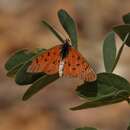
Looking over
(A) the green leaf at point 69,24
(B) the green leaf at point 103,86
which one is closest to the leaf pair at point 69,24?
(A) the green leaf at point 69,24

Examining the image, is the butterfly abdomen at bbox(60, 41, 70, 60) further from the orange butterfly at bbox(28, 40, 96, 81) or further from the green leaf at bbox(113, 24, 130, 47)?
the green leaf at bbox(113, 24, 130, 47)

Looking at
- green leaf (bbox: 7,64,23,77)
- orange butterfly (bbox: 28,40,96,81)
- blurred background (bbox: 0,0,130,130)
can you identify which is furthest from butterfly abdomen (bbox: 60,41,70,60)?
blurred background (bbox: 0,0,130,130)

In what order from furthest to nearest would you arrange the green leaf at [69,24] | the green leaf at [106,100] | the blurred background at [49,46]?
1. the blurred background at [49,46]
2. the green leaf at [69,24]
3. the green leaf at [106,100]

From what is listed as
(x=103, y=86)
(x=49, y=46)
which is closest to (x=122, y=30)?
(x=103, y=86)

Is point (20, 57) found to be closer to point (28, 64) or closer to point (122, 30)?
point (28, 64)

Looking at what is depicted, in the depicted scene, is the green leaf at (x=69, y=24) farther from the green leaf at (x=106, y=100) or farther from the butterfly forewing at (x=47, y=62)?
the green leaf at (x=106, y=100)

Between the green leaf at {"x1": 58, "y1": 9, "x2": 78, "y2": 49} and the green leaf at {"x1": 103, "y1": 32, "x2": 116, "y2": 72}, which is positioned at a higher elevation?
the green leaf at {"x1": 58, "y1": 9, "x2": 78, "y2": 49}

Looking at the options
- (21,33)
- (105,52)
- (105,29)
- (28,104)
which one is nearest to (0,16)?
(21,33)
